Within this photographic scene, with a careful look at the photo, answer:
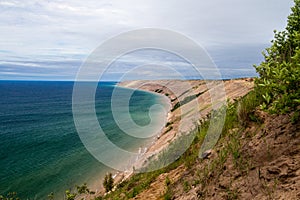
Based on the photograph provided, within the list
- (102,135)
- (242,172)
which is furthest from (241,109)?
(102,135)

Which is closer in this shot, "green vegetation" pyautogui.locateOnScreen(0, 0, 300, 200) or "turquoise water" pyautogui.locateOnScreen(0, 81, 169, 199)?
"green vegetation" pyautogui.locateOnScreen(0, 0, 300, 200)

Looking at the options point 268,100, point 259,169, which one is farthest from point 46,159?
point 268,100

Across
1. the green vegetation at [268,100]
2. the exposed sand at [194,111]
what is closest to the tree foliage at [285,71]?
the green vegetation at [268,100]

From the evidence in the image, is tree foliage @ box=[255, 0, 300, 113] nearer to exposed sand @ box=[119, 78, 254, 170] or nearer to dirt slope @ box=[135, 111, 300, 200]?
dirt slope @ box=[135, 111, 300, 200]

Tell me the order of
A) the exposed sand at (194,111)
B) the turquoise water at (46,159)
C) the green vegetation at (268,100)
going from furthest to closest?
1. the exposed sand at (194,111)
2. the turquoise water at (46,159)
3. the green vegetation at (268,100)

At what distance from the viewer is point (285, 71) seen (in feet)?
17.2

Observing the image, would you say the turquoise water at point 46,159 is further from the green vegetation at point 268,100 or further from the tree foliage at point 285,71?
the tree foliage at point 285,71

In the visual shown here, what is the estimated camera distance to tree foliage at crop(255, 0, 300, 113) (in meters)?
5.21

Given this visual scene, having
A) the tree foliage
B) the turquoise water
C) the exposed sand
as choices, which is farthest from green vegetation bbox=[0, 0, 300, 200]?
the turquoise water

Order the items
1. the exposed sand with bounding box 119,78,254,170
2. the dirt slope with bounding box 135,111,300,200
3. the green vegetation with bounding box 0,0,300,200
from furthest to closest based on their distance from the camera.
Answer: the exposed sand with bounding box 119,78,254,170, the green vegetation with bounding box 0,0,300,200, the dirt slope with bounding box 135,111,300,200

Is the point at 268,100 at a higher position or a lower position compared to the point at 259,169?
higher

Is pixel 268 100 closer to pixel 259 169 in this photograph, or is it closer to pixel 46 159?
pixel 259 169

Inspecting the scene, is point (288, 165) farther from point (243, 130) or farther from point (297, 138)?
point (243, 130)

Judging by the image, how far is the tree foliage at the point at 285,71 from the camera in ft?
17.1
